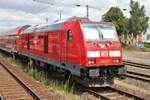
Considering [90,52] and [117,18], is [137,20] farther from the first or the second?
[90,52]

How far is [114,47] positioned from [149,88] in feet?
8.09

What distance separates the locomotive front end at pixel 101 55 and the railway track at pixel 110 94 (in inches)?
14.7

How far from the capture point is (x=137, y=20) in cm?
8194

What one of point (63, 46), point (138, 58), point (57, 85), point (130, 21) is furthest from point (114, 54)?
point (130, 21)

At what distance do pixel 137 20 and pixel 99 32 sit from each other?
69.3 meters

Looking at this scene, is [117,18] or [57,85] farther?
[117,18]

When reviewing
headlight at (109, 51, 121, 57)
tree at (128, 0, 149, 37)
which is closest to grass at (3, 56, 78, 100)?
headlight at (109, 51, 121, 57)

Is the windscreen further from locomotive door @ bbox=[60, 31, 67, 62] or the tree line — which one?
the tree line

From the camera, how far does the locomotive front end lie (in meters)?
13.4

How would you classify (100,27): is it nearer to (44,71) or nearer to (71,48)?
(71,48)

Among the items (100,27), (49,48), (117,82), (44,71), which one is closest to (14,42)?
(44,71)

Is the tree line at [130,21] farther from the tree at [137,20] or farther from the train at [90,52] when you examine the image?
the train at [90,52]

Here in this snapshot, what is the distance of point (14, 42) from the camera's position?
32.8m

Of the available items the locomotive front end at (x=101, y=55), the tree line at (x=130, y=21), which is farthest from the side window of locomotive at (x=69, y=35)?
the tree line at (x=130, y=21)
